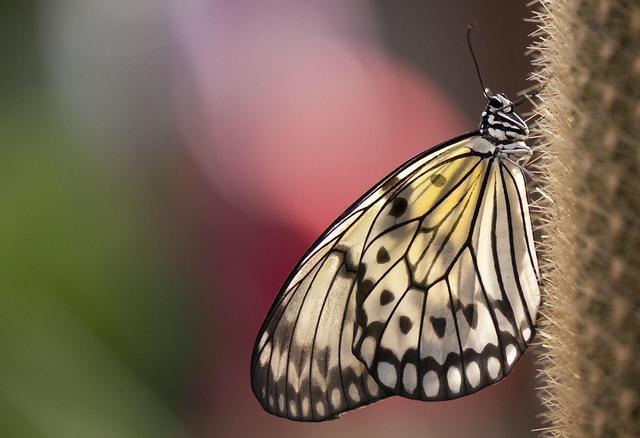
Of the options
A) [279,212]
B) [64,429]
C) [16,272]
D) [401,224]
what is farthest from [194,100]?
[401,224]

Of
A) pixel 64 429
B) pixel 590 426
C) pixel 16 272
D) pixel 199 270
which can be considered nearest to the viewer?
pixel 590 426

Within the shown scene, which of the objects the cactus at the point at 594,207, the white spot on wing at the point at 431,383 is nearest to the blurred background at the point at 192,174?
the white spot on wing at the point at 431,383

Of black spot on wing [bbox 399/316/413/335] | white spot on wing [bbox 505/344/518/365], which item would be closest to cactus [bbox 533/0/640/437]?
white spot on wing [bbox 505/344/518/365]

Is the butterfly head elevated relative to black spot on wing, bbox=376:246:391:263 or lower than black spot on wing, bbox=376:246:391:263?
elevated

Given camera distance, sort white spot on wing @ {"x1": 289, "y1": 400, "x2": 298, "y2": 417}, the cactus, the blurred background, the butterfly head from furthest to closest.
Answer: the blurred background, white spot on wing @ {"x1": 289, "y1": 400, "x2": 298, "y2": 417}, the butterfly head, the cactus

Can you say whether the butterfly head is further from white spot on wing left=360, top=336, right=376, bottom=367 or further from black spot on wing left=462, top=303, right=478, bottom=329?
white spot on wing left=360, top=336, right=376, bottom=367

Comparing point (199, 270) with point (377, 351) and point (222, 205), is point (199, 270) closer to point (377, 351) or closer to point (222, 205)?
point (222, 205)
